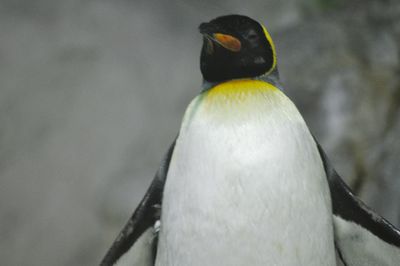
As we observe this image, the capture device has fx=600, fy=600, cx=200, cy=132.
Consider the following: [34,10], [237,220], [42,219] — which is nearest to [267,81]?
[237,220]

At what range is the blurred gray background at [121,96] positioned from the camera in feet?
10.0

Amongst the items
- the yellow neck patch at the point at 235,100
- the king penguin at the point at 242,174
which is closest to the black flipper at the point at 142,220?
the king penguin at the point at 242,174

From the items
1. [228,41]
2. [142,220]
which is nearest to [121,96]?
[142,220]

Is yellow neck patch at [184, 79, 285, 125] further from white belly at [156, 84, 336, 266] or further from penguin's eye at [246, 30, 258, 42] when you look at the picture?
penguin's eye at [246, 30, 258, 42]

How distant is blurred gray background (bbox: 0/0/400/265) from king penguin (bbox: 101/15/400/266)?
1460mm

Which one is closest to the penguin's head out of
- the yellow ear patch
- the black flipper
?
the yellow ear patch

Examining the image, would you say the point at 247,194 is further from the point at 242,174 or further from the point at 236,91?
the point at 236,91

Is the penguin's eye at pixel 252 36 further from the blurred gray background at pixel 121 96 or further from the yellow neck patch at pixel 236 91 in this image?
the blurred gray background at pixel 121 96

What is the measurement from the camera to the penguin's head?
1.37 meters

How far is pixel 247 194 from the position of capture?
1.35 meters

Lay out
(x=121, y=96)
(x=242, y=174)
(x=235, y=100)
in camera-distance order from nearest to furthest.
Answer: (x=242, y=174), (x=235, y=100), (x=121, y=96)

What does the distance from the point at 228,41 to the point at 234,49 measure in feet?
0.08

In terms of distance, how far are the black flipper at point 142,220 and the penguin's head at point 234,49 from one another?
276 millimetres

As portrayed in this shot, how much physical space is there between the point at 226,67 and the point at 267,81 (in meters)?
0.14
